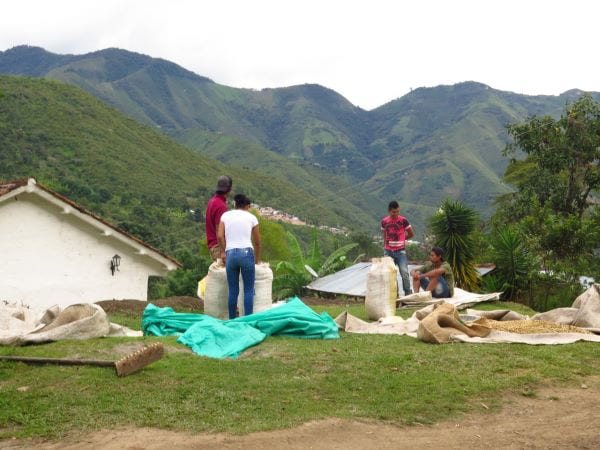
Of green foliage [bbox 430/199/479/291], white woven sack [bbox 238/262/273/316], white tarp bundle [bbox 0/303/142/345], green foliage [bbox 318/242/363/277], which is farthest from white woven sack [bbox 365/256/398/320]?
green foliage [bbox 318/242/363/277]

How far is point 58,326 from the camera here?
8.55 m

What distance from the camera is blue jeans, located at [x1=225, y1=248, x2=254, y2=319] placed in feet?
31.6

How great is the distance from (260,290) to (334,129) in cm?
16439

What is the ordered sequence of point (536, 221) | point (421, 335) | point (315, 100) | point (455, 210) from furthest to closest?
point (315, 100) → point (536, 221) → point (455, 210) → point (421, 335)

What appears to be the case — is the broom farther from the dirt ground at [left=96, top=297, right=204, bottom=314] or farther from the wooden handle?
the dirt ground at [left=96, top=297, right=204, bottom=314]

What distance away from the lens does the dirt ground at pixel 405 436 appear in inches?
200

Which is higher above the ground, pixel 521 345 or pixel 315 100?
pixel 315 100

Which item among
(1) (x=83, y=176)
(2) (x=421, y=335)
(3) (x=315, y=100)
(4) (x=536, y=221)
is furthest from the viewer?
(3) (x=315, y=100)

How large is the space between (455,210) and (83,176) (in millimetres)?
34486

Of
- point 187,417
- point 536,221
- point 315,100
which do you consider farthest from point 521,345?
point 315,100

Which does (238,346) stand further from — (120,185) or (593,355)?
(120,185)

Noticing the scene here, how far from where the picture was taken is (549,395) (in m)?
6.50

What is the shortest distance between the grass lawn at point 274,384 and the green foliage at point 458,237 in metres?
9.22

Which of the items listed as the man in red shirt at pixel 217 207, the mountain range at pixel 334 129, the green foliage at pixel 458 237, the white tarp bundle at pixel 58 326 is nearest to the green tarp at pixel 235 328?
the white tarp bundle at pixel 58 326
